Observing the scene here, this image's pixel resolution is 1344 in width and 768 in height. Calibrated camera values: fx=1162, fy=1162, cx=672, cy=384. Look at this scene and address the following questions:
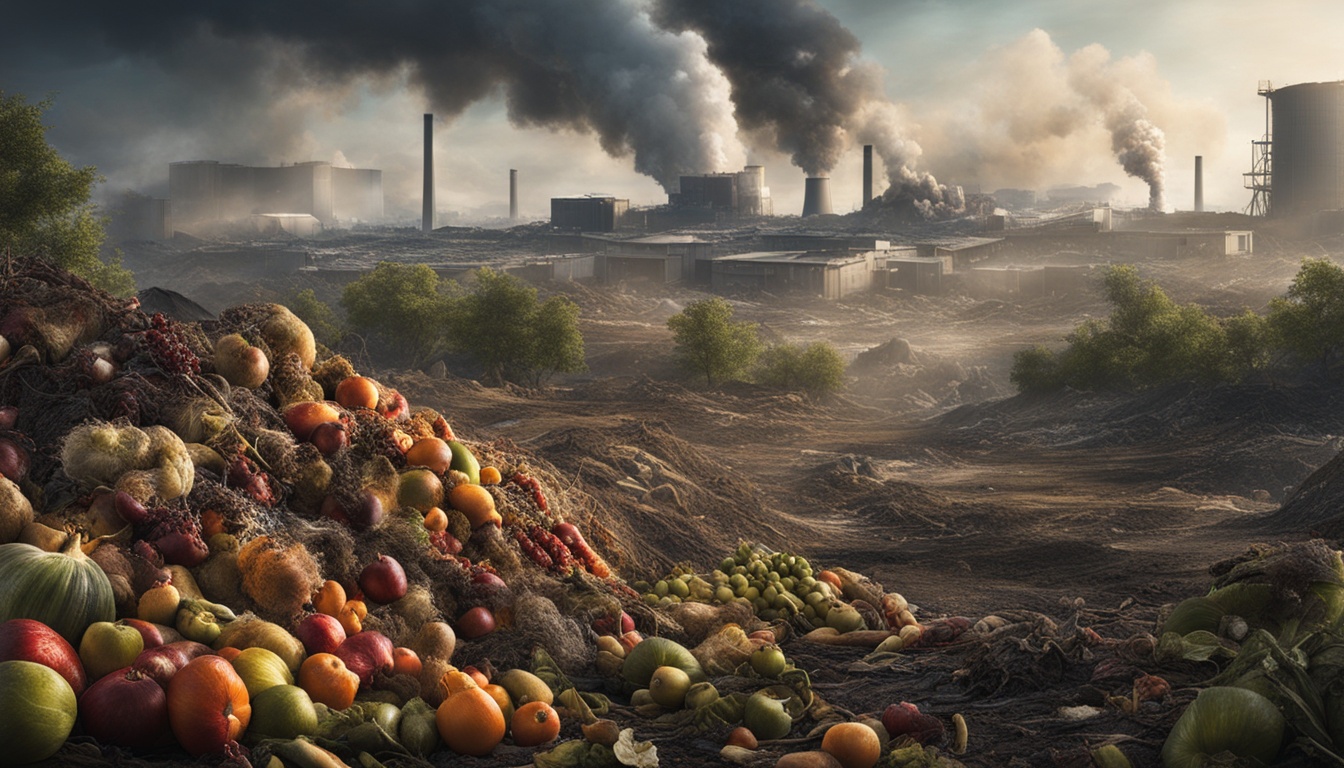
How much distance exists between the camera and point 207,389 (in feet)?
30.1

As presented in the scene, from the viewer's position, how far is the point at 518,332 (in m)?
42.2

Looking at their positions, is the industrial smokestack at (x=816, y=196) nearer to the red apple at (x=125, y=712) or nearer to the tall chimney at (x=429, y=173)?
the tall chimney at (x=429, y=173)

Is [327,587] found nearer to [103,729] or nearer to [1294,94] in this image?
[103,729]

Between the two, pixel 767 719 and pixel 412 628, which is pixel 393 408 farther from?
pixel 767 719

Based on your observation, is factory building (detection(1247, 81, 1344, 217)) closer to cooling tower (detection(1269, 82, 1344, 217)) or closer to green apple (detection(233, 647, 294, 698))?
cooling tower (detection(1269, 82, 1344, 217))

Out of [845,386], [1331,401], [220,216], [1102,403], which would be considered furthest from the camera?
[220,216]

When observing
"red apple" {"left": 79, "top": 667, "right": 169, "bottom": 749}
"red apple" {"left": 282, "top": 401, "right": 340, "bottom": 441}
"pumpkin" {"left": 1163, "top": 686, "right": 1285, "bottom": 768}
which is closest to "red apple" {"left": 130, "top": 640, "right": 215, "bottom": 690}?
"red apple" {"left": 79, "top": 667, "right": 169, "bottom": 749}

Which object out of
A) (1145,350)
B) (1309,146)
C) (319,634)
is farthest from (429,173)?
(319,634)

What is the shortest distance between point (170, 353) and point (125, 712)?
12.3 ft

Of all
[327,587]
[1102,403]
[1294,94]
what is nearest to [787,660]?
[327,587]

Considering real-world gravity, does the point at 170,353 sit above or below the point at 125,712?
above

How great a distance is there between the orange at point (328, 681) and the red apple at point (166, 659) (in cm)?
58

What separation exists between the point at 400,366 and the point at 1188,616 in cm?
4207

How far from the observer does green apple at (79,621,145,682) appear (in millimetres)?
6449
